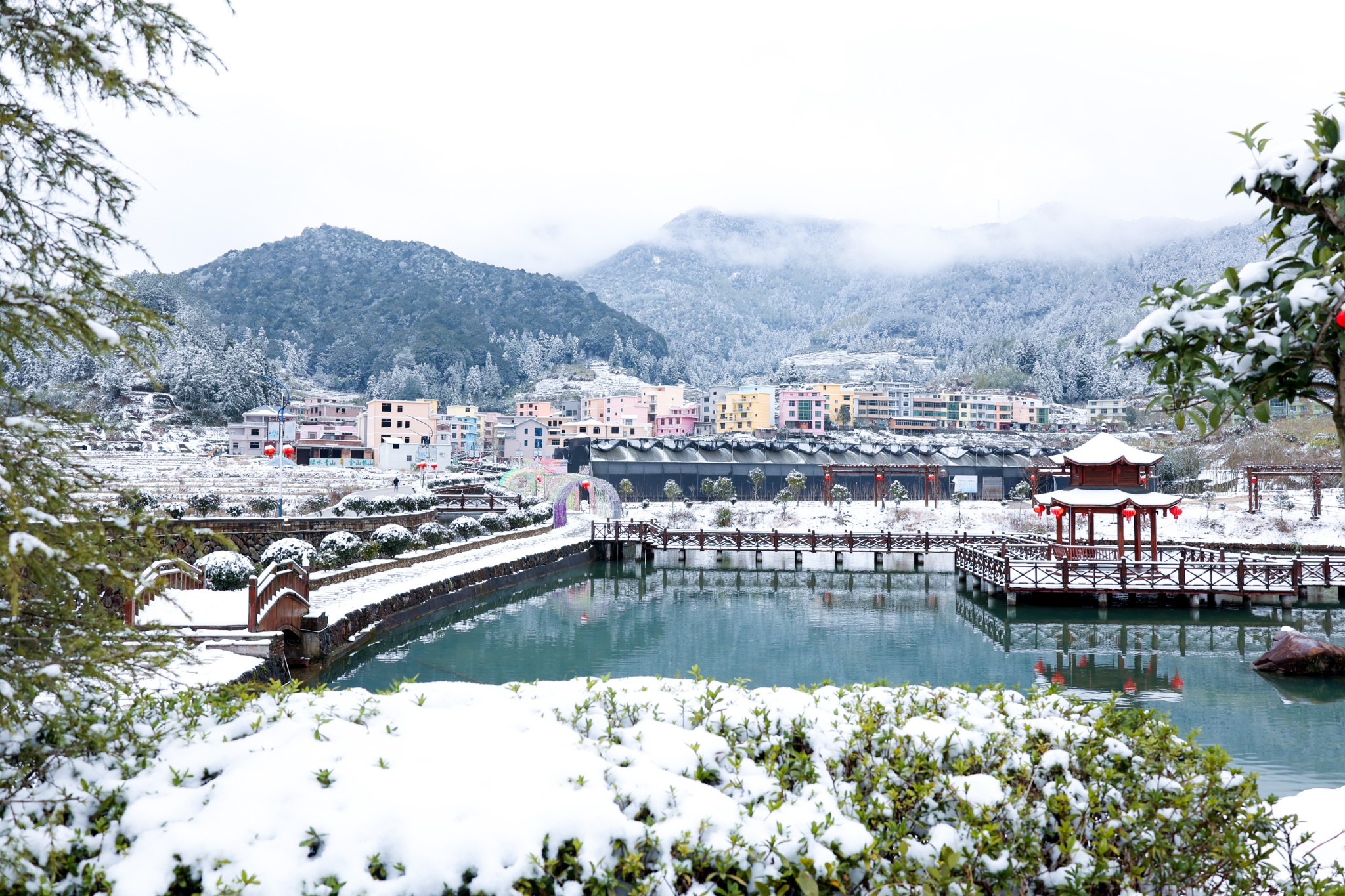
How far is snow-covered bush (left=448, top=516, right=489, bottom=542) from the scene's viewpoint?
26.8 metres

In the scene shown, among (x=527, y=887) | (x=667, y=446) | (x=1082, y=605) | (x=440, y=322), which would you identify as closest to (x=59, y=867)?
(x=527, y=887)

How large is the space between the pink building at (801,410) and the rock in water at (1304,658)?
85.5 meters

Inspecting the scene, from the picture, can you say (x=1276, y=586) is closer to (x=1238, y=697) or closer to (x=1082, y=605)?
(x=1082, y=605)

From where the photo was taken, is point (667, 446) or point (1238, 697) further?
point (667, 446)

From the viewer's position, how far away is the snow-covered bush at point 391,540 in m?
21.7

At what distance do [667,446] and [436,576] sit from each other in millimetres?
28549

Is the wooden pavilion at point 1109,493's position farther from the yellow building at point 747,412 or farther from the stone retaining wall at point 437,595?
the yellow building at point 747,412

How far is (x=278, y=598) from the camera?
1264 cm

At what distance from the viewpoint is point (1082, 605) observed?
22.9 metres

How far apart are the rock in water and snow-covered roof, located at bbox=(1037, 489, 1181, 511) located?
1024 centimetres

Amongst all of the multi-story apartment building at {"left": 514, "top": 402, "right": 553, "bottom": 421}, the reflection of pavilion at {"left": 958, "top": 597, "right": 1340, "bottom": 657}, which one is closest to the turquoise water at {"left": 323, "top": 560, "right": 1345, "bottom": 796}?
the reflection of pavilion at {"left": 958, "top": 597, "right": 1340, "bottom": 657}

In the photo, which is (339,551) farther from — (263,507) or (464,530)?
(263,507)

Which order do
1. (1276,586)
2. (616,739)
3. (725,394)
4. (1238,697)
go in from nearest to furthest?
(616,739), (1238,697), (1276,586), (725,394)

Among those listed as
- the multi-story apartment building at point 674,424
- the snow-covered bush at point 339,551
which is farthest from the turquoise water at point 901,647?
the multi-story apartment building at point 674,424
